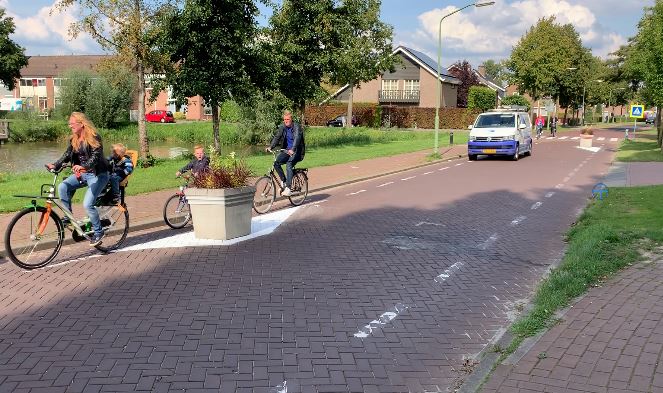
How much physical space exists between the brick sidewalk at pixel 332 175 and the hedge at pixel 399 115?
29.6 m

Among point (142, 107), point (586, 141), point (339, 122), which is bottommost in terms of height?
point (586, 141)

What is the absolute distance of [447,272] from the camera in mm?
6895

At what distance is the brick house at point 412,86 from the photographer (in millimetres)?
66688

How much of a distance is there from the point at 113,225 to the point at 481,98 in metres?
61.0

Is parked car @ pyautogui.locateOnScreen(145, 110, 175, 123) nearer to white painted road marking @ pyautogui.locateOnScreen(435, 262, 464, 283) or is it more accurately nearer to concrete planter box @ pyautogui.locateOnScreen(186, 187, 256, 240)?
concrete planter box @ pyautogui.locateOnScreen(186, 187, 256, 240)

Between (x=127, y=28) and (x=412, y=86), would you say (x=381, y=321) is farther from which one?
(x=412, y=86)

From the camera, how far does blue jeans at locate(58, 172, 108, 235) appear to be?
7297 millimetres

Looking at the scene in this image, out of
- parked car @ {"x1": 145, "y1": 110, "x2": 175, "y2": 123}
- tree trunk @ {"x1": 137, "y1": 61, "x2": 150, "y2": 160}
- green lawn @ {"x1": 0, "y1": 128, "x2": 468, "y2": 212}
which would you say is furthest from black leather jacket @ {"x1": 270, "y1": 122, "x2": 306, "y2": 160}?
parked car @ {"x1": 145, "y1": 110, "x2": 175, "y2": 123}

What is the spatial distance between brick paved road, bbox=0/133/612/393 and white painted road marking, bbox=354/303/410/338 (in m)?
0.02

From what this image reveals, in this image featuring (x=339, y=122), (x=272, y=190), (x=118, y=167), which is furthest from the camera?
(x=339, y=122)

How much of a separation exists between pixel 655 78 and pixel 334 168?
609 inches

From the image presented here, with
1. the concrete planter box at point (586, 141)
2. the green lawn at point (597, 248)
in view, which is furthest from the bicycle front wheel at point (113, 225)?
the concrete planter box at point (586, 141)

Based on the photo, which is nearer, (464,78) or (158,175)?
(158,175)

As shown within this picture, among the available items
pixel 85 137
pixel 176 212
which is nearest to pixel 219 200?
pixel 176 212
